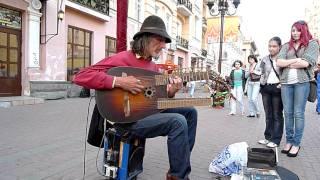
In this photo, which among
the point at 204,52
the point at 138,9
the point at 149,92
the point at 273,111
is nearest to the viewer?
the point at 149,92

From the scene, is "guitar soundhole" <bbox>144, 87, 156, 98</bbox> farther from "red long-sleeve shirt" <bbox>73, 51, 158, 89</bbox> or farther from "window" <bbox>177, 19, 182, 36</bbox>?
"window" <bbox>177, 19, 182, 36</bbox>

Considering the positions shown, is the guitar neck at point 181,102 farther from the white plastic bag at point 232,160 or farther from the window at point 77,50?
the window at point 77,50

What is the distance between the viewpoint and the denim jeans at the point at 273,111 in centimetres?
604

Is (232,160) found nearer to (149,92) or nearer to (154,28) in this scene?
(149,92)

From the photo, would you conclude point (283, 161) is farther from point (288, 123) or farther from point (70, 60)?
point (70, 60)

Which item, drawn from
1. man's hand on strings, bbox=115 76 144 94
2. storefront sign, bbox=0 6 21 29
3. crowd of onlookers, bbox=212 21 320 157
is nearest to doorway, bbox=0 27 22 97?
storefront sign, bbox=0 6 21 29

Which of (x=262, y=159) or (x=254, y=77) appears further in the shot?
(x=254, y=77)

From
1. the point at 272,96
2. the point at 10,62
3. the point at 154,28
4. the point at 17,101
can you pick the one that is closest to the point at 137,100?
the point at 154,28

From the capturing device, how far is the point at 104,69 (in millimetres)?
3551

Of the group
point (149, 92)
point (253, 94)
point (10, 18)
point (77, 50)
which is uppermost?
point (10, 18)

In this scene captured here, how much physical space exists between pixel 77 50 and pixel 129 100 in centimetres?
1438

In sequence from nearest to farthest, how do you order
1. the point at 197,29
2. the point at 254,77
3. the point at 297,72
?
the point at 297,72 → the point at 254,77 → the point at 197,29

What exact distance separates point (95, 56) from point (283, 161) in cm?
1454

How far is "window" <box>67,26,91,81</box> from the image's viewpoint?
16.6 meters
